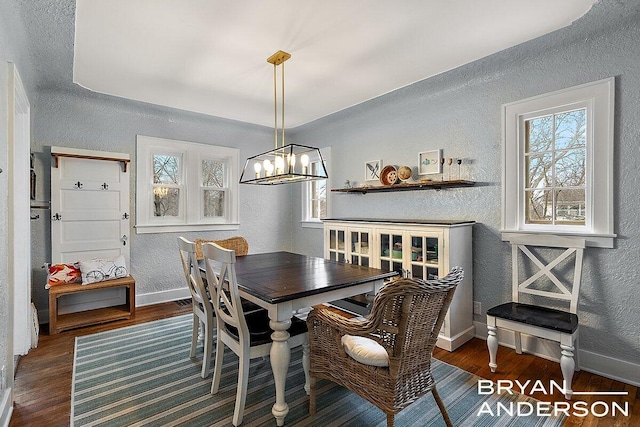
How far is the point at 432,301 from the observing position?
1571mm

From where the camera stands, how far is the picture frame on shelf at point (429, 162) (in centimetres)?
335

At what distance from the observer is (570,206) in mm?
2588

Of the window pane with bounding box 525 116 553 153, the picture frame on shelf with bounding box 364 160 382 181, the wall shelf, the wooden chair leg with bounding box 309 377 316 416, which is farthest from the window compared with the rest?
the wooden chair leg with bounding box 309 377 316 416

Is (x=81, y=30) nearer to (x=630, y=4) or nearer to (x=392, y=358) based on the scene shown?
(x=392, y=358)

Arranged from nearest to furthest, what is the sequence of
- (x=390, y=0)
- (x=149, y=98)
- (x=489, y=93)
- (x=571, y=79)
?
1. (x=390, y=0)
2. (x=571, y=79)
3. (x=489, y=93)
4. (x=149, y=98)

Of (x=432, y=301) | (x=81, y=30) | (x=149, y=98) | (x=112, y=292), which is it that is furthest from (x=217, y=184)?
(x=432, y=301)

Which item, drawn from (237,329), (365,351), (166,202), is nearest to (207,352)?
(237,329)

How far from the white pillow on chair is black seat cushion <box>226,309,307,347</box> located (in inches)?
14.9

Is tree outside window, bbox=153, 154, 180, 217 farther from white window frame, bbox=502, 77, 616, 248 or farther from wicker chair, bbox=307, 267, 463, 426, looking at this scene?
white window frame, bbox=502, 77, 616, 248

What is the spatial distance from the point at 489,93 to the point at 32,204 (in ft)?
15.1

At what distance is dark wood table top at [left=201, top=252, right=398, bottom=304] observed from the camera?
6.16ft

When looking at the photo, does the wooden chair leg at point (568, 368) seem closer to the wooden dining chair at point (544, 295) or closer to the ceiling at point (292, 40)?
the wooden dining chair at point (544, 295)

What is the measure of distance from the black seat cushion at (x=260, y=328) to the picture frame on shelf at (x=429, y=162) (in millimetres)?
2143

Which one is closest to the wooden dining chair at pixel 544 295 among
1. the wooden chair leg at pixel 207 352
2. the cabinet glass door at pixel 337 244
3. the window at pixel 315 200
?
the cabinet glass door at pixel 337 244
